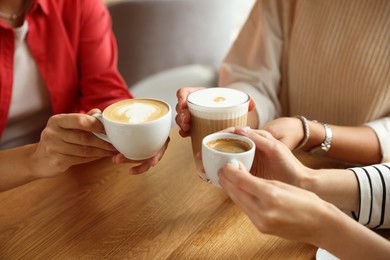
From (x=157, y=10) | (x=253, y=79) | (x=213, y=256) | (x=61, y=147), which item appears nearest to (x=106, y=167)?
(x=61, y=147)

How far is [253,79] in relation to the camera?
1.25m

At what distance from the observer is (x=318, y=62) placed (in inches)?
46.5

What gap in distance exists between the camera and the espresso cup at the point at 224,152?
2.31ft

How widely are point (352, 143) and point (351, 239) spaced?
15.8 inches

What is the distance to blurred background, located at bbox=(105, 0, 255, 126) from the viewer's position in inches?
81.0

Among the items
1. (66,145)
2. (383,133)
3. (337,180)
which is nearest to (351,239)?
(337,180)

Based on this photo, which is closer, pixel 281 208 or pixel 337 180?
pixel 281 208

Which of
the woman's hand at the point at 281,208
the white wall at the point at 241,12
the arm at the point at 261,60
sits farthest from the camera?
the white wall at the point at 241,12

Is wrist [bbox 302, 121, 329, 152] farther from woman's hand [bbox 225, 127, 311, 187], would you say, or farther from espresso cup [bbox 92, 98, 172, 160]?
espresso cup [bbox 92, 98, 172, 160]

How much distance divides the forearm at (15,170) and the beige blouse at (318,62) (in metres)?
0.62

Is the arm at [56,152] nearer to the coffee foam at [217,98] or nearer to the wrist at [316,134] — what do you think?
the coffee foam at [217,98]

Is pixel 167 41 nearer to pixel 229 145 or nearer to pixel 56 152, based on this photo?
pixel 56 152

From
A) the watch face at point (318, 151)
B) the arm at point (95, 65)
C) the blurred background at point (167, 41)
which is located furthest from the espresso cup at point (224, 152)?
the blurred background at point (167, 41)

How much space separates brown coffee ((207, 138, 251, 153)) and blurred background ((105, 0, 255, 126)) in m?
1.24
